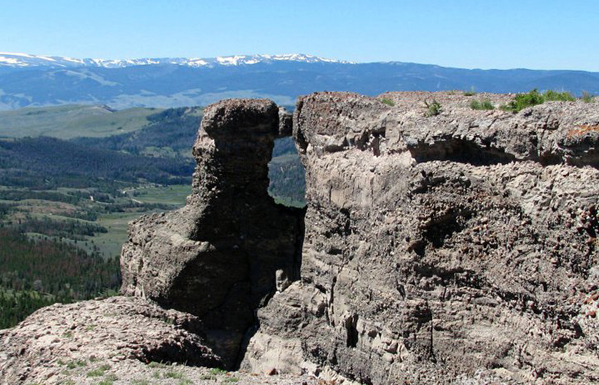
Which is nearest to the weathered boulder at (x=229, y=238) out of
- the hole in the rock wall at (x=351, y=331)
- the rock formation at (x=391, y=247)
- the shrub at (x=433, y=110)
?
the rock formation at (x=391, y=247)

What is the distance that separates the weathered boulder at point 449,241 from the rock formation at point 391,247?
4cm

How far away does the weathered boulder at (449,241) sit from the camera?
52.6 feet

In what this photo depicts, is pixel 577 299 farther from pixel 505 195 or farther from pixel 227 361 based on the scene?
pixel 227 361

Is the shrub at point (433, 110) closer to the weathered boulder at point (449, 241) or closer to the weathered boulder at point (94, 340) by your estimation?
the weathered boulder at point (449, 241)

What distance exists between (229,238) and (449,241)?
13.1 meters

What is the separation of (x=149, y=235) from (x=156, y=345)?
8.18 metres

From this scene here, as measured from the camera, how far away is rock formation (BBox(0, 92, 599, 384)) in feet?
53.6

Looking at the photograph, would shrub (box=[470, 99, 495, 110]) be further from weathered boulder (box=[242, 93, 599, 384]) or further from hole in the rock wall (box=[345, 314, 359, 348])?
hole in the rock wall (box=[345, 314, 359, 348])

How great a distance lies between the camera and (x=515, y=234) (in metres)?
17.3

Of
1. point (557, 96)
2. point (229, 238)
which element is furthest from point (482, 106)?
point (229, 238)

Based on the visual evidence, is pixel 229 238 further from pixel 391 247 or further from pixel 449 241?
pixel 449 241

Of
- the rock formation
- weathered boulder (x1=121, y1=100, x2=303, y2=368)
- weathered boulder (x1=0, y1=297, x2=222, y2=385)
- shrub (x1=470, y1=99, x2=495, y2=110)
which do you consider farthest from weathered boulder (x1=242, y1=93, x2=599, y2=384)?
weathered boulder (x1=0, y1=297, x2=222, y2=385)

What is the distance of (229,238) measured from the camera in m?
30.4

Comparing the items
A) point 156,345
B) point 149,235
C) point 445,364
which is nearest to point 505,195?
point 445,364
